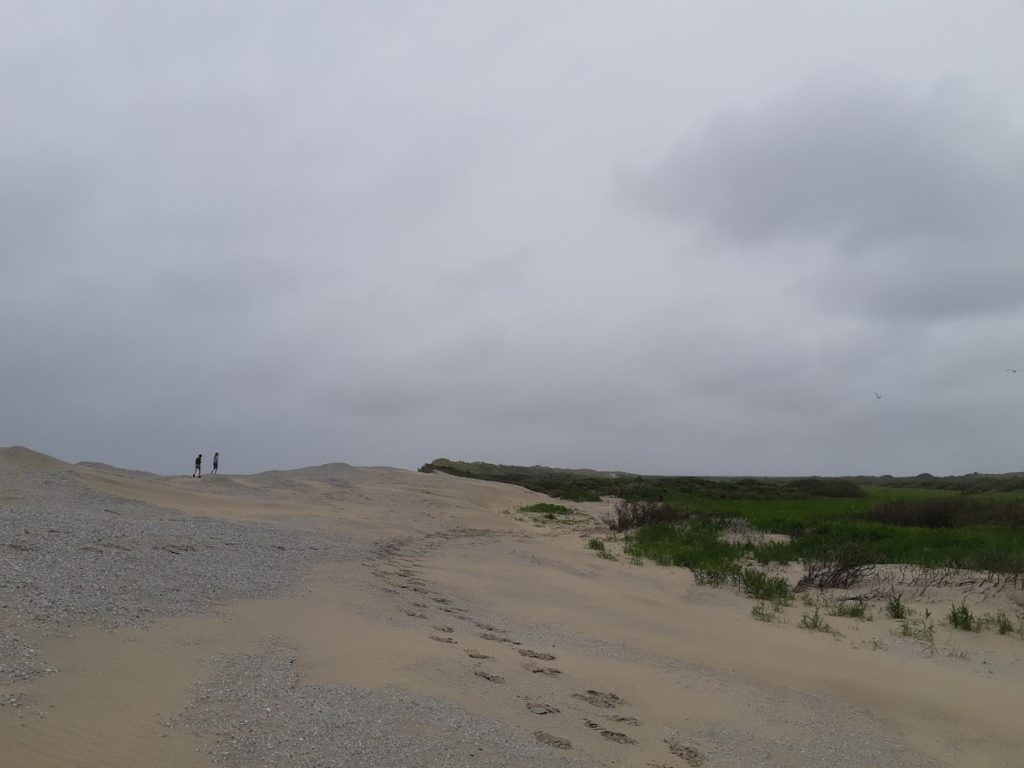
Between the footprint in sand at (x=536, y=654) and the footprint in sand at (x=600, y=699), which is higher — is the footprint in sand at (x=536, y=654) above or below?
above

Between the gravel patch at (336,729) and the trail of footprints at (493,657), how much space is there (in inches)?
23.4

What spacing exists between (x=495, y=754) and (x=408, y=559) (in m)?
9.95

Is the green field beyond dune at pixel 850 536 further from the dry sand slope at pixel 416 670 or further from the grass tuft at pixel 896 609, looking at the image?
the dry sand slope at pixel 416 670

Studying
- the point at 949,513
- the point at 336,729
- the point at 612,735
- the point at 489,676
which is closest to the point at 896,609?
the point at 612,735

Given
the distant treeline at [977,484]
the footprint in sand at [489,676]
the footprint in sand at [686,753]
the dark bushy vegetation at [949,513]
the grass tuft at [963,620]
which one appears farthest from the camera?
the distant treeline at [977,484]

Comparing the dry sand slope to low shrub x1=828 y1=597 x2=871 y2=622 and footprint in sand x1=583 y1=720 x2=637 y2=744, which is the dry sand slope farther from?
low shrub x1=828 y1=597 x2=871 y2=622

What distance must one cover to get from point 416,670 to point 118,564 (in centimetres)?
444

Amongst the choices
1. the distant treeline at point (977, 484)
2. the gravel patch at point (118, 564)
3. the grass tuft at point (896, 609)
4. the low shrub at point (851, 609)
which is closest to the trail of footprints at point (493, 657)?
the gravel patch at point (118, 564)

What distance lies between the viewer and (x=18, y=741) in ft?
13.0

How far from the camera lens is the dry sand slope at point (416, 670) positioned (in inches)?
185

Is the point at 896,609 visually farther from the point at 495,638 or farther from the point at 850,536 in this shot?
the point at 850,536

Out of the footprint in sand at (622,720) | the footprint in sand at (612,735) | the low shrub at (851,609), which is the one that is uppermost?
the low shrub at (851,609)

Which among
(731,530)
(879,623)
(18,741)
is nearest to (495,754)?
(18,741)

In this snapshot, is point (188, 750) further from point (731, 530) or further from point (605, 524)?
point (605, 524)
